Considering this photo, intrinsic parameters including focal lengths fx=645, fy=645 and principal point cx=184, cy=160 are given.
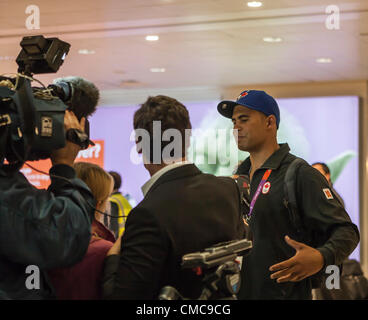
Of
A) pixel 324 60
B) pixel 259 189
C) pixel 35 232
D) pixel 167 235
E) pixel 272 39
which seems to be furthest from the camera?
A: pixel 324 60

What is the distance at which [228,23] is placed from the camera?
6.31 metres

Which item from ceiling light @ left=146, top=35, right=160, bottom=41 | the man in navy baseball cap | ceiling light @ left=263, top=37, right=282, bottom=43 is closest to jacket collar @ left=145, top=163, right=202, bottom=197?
the man in navy baseball cap

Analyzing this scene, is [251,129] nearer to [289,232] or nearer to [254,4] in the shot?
[289,232]

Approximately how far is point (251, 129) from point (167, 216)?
1.09m

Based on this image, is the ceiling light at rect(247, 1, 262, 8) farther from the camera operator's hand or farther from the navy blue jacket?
the navy blue jacket

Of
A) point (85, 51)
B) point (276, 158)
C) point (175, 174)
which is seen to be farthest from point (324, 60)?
point (175, 174)

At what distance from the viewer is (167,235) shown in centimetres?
173

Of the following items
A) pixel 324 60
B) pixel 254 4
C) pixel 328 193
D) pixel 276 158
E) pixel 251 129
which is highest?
pixel 254 4

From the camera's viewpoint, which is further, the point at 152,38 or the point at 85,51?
the point at 85,51

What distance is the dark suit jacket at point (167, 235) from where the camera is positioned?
1704 millimetres

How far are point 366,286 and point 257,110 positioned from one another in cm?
405

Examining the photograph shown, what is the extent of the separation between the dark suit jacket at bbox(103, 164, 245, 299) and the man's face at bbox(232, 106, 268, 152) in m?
0.89

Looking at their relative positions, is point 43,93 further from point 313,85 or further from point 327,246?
point 313,85

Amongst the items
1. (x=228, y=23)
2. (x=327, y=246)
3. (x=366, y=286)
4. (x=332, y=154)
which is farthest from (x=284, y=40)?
(x=327, y=246)
